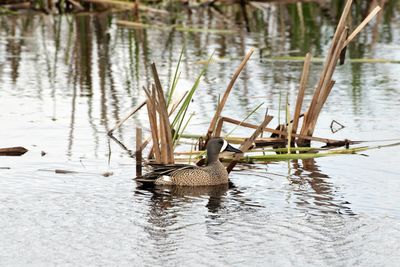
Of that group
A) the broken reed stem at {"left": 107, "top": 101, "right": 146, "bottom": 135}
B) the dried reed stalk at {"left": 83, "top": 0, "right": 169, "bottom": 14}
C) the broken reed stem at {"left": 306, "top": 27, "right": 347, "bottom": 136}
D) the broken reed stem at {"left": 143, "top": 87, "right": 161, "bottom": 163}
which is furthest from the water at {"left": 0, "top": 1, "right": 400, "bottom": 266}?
the dried reed stalk at {"left": 83, "top": 0, "right": 169, "bottom": 14}

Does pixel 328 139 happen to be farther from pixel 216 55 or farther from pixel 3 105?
pixel 216 55

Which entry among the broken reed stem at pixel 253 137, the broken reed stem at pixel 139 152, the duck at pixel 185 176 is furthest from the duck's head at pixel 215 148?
the broken reed stem at pixel 139 152

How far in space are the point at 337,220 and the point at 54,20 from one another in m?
13.3

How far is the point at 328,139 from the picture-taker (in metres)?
10.3

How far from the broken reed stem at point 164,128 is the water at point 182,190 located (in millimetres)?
339

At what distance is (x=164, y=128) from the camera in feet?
29.6

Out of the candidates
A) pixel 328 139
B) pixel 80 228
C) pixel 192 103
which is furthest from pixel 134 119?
pixel 80 228

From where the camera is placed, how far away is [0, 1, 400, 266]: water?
684 centimetres

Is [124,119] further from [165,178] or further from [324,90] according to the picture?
[324,90]

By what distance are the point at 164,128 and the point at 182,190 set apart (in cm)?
62

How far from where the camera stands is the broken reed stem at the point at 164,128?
29.0ft

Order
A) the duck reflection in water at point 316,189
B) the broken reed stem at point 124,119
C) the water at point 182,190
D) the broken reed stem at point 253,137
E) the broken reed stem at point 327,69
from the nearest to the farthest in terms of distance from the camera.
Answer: the water at point 182,190 < the duck reflection in water at point 316,189 < the broken reed stem at point 253,137 < the broken reed stem at point 327,69 < the broken reed stem at point 124,119

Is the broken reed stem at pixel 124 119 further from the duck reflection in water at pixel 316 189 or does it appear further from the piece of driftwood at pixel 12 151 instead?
the duck reflection in water at pixel 316 189

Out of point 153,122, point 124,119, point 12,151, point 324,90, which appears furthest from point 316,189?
point 12,151
